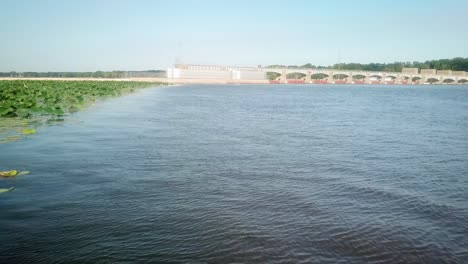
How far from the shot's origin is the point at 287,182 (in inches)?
343

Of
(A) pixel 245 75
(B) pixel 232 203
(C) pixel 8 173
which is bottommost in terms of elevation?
(B) pixel 232 203

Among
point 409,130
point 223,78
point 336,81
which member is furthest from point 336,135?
point 336,81

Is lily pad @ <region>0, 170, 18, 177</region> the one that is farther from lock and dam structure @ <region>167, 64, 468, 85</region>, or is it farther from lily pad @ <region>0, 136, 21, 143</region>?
lock and dam structure @ <region>167, 64, 468, 85</region>

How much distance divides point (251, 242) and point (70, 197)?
12.9 ft

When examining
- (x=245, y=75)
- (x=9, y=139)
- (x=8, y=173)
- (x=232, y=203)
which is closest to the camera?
(x=232, y=203)

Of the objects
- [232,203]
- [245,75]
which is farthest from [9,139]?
[245,75]

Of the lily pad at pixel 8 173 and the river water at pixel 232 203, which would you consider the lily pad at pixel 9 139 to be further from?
the lily pad at pixel 8 173

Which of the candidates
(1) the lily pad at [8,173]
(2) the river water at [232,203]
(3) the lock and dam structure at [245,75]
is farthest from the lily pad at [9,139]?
(3) the lock and dam structure at [245,75]

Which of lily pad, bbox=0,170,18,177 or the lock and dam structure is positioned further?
the lock and dam structure

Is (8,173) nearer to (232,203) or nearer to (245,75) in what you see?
(232,203)

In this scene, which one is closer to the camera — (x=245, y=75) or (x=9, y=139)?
(x=9, y=139)

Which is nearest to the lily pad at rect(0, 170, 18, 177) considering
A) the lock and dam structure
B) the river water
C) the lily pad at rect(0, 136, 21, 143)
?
the river water

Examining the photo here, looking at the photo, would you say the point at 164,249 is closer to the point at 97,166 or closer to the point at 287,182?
the point at 287,182

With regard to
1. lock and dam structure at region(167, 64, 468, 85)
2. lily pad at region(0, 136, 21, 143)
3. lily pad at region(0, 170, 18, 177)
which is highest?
lock and dam structure at region(167, 64, 468, 85)
